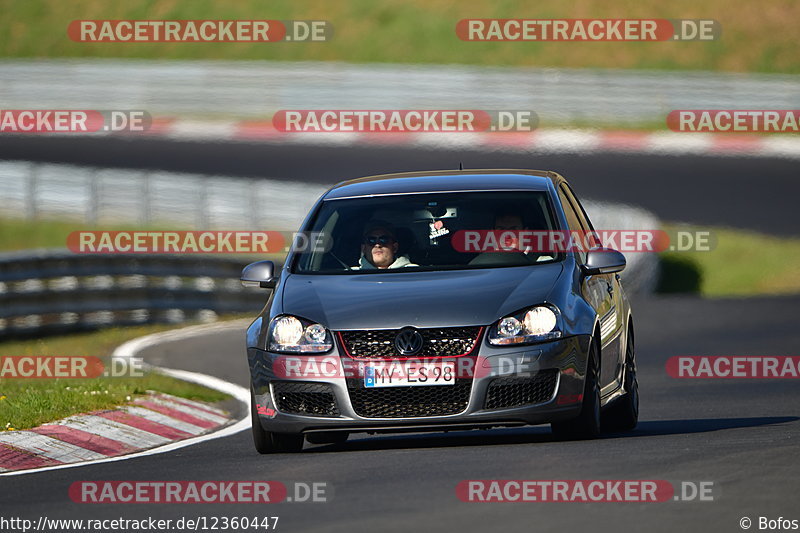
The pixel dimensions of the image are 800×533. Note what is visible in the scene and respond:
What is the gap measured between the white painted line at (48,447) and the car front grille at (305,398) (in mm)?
1681

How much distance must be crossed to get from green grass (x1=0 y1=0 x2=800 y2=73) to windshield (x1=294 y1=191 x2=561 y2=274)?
1550 inches

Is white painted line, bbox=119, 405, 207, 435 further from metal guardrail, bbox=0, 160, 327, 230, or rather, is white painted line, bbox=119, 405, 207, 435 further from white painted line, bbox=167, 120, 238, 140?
white painted line, bbox=167, 120, 238, 140

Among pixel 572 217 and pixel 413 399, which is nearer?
pixel 413 399

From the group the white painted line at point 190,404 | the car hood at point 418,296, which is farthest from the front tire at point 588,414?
the white painted line at point 190,404

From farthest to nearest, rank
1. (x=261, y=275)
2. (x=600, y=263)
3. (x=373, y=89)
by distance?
(x=373, y=89)
(x=261, y=275)
(x=600, y=263)

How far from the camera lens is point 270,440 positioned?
959 centimetres

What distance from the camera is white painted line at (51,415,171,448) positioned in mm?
11102

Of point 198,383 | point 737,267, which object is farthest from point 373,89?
point 198,383

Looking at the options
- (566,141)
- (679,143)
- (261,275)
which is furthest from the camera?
(566,141)

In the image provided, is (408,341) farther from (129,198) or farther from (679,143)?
(679,143)

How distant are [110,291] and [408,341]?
513 inches

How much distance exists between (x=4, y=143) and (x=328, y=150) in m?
7.87

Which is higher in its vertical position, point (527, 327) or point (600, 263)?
point (600, 263)

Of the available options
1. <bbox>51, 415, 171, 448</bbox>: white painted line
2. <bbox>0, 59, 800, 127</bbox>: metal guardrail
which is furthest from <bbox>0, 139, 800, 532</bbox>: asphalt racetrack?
<bbox>0, 59, 800, 127</bbox>: metal guardrail
